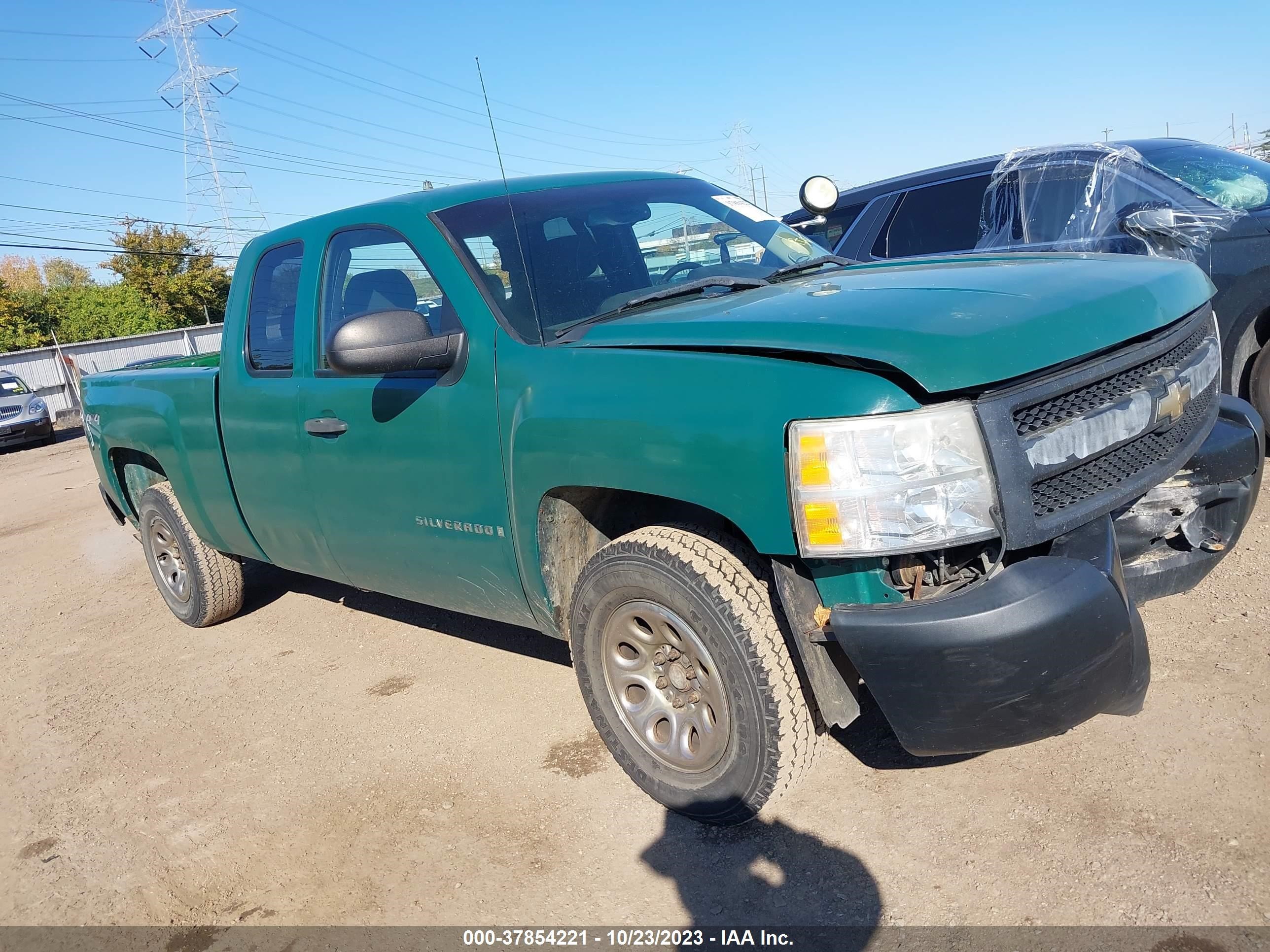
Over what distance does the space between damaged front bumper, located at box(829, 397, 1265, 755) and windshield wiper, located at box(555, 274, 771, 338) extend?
4.18 ft

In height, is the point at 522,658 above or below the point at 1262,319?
below

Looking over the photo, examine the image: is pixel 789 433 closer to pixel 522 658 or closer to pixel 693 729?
pixel 693 729

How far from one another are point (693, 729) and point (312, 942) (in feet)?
3.89

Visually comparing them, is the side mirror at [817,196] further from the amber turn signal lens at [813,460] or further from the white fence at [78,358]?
the white fence at [78,358]

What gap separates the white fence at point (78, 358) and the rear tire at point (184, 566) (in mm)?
17091

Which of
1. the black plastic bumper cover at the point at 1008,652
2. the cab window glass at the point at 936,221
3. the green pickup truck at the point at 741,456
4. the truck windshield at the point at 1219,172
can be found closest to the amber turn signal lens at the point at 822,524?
the green pickup truck at the point at 741,456

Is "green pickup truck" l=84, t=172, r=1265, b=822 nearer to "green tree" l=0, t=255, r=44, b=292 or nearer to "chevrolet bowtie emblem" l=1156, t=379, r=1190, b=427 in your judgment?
"chevrolet bowtie emblem" l=1156, t=379, r=1190, b=427

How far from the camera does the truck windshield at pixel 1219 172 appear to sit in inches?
213

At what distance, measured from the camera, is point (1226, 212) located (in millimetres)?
5195

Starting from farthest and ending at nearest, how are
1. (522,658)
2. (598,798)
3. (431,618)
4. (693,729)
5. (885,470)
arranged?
(431,618)
(522,658)
(598,798)
(693,729)
(885,470)

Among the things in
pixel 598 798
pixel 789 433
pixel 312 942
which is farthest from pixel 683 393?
pixel 312 942

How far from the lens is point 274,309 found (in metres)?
4.21

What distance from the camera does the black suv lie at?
5129 mm

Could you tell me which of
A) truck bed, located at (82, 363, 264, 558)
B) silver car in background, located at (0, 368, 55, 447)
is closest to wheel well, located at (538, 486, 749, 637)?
truck bed, located at (82, 363, 264, 558)
